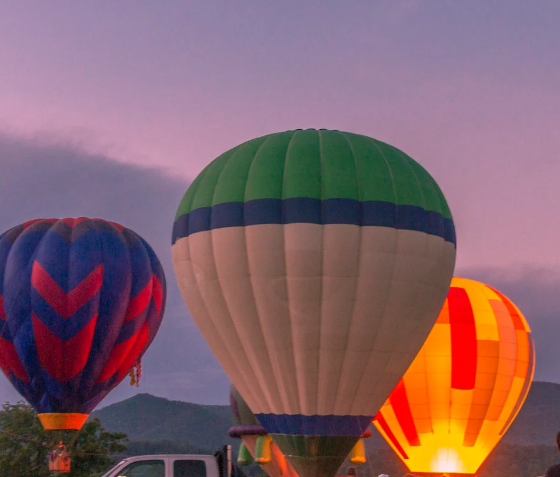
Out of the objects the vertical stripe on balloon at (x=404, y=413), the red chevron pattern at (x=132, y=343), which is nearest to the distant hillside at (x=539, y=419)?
the vertical stripe on balloon at (x=404, y=413)

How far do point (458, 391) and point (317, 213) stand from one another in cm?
920

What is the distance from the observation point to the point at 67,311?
24.5 meters

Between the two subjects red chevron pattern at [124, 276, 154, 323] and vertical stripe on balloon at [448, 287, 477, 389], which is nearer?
vertical stripe on balloon at [448, 287, 477, 389]

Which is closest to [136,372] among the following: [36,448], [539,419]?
[36,448]

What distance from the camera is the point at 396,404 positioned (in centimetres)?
2511

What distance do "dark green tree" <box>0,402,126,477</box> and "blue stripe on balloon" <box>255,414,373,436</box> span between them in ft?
70.2

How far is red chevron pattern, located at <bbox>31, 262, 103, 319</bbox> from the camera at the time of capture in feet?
80.4

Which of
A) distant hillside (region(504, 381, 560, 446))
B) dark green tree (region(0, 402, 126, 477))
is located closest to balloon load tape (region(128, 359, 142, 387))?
dark green tree (region(0, 402, 126, 477))

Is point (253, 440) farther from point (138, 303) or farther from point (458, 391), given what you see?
point (458, 391)

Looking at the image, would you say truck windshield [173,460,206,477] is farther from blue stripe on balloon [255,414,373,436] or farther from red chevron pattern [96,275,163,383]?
red chevron pattern [96,275,163,383]

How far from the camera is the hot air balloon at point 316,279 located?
17672 mm

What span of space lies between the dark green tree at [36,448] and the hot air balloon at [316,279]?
2175 centimetres

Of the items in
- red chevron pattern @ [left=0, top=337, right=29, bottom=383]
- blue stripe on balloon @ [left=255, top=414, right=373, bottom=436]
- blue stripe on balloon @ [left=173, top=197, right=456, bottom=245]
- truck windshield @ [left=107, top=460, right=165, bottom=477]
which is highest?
blue stripe on balloon @ [left=173, top=197, right=456, bottom=245]

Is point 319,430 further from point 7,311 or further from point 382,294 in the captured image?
point 7,311
